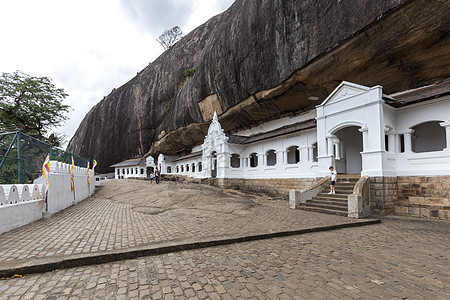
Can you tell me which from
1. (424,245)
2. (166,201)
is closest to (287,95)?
(166,201)

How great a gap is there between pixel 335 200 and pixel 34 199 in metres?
11.2

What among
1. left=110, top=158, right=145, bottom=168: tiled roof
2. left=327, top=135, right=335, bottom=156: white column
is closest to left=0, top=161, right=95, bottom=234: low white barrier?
left=327, top=135, right=335, bottom=156: white column

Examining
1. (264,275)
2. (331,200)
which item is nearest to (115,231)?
(264,275)

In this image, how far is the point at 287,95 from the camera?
15359 mm

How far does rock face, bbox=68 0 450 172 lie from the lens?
9.29m

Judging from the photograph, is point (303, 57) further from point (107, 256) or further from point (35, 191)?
point (35, 191)

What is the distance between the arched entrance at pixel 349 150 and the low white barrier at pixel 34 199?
14654 mm

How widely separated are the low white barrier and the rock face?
43.0 feet

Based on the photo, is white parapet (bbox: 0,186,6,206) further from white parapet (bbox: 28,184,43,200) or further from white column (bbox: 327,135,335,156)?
white column (bbox: 327,135,335,156)

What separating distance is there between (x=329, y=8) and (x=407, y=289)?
1224 cm

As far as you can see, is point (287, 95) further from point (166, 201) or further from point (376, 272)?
point (376, 272)

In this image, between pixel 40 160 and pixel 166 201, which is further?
pixel 166 201

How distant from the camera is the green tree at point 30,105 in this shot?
58.7 feet

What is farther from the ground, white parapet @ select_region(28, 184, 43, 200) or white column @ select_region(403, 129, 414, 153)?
white column @ select_region(403, 129, 414, 153)
